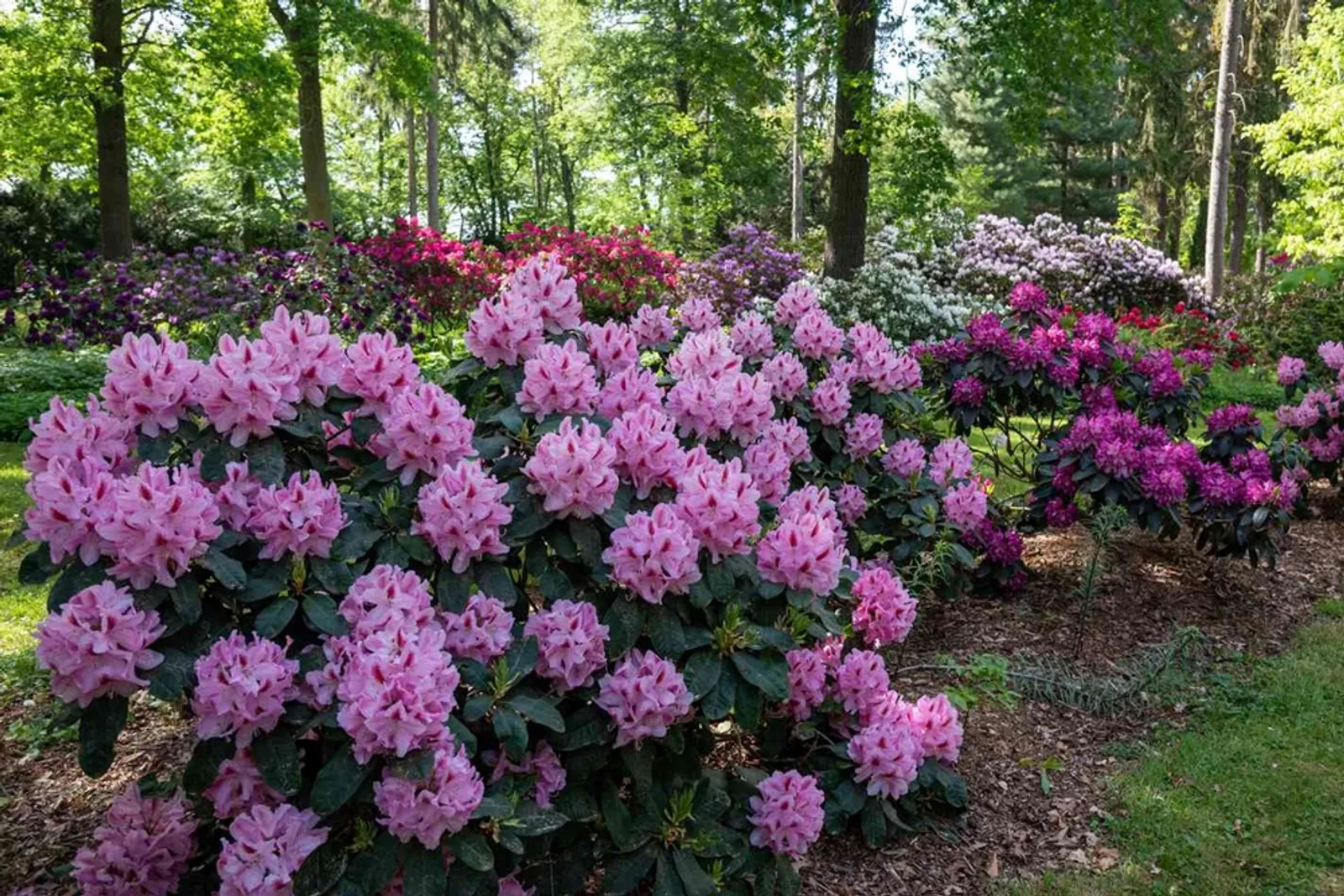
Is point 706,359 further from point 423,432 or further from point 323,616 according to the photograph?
point 323,616

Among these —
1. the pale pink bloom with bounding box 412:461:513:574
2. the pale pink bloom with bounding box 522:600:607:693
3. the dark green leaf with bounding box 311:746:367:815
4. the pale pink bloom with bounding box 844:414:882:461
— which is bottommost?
the dark green leaf with bounding box 311:746:367:815

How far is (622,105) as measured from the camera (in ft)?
71.4

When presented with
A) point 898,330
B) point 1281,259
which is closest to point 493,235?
point 1281,259

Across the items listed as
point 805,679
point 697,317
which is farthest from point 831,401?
point 805,679

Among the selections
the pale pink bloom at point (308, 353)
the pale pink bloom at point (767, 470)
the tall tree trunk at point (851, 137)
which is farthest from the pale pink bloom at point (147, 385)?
the tall tree trunk at point (851, 137)

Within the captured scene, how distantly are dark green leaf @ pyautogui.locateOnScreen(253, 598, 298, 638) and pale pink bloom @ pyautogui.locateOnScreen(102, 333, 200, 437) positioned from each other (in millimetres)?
409

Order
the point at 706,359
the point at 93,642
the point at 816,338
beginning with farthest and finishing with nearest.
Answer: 1. the point at 816,338
2. the point at 706,359
3. the point at 93,642

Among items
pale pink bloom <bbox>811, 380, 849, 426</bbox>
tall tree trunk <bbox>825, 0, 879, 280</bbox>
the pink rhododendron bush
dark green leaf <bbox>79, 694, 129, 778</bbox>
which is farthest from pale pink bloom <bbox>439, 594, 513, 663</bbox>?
tall tree trunk <bbox>825, 0, 879, 280</bbox>

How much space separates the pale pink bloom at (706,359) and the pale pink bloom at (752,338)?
78 cm

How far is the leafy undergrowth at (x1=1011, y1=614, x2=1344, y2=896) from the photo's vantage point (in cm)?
249

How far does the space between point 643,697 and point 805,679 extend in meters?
0.71

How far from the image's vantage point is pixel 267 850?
172 centimetres

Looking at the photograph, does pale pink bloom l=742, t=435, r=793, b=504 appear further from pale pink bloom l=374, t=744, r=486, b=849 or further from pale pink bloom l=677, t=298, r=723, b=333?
pale pink bloom l=374, t=744, r=486, b=849

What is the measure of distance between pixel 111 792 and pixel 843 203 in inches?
292
